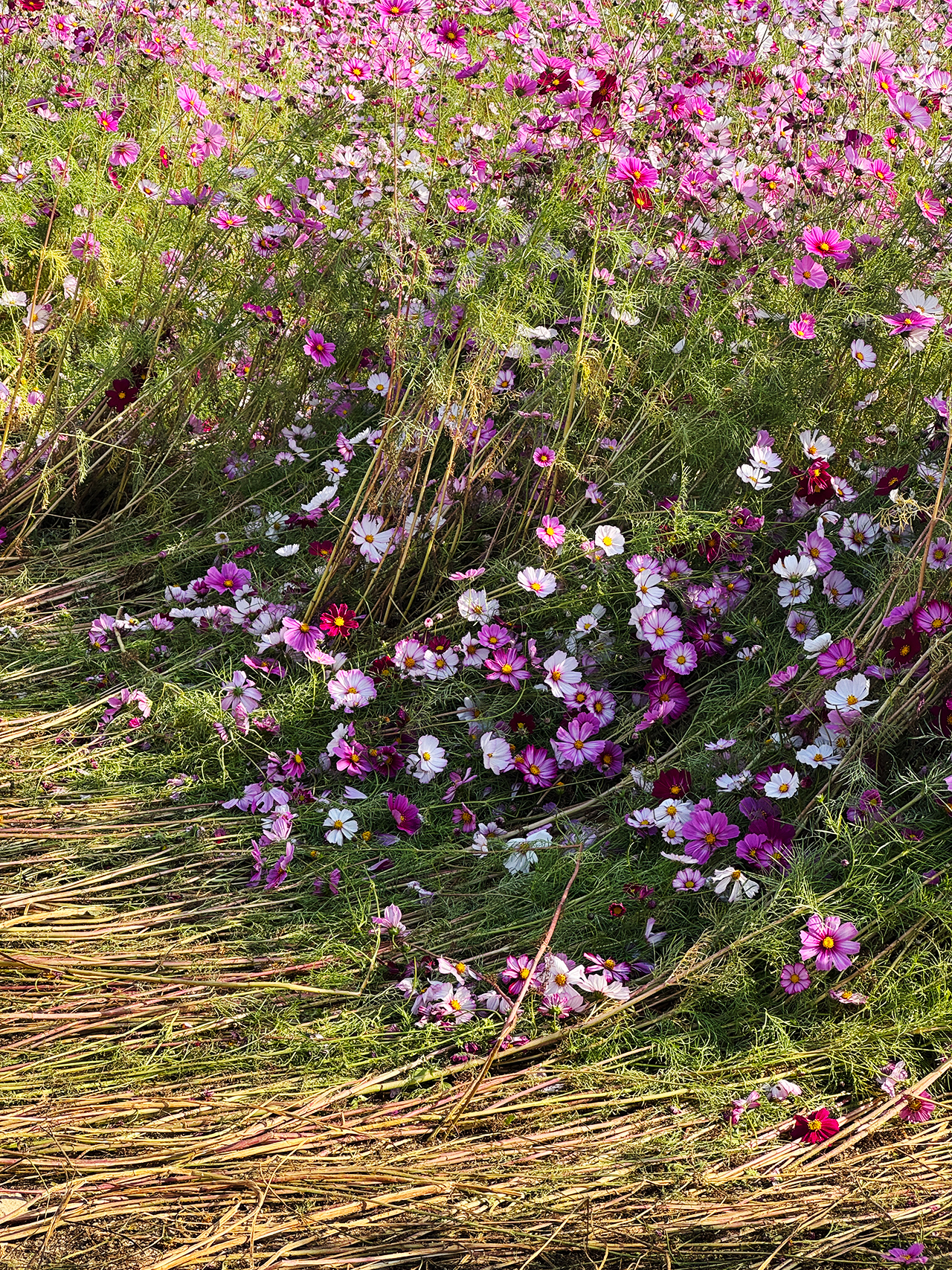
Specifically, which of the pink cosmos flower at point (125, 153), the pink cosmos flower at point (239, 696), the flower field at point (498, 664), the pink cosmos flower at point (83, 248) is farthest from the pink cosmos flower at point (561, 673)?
the pink cosmos flower at point (125, 153)

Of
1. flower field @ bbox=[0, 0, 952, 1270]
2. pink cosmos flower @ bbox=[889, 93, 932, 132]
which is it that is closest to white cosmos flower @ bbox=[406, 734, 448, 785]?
flower field @ bbox=[0, 0, 952, 1270]

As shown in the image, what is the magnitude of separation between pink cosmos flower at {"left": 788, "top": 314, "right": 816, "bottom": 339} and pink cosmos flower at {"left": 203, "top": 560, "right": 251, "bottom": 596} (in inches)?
47.7

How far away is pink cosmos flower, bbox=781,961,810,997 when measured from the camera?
152cm

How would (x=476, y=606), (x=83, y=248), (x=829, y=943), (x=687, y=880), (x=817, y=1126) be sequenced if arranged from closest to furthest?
1. (x=817, y=1126)
2. (x=829, y=943)
3. (x=687, y=880)
4. (x=476, y=606)
5. (x=83, y=248)

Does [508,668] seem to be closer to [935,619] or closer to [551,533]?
[551,533]

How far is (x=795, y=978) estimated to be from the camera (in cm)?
153

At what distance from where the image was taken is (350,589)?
7.22 ft

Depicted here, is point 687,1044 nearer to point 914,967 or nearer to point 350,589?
point 914,967

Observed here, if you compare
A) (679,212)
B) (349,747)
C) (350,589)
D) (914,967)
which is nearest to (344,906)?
(349,747)

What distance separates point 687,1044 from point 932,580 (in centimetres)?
85

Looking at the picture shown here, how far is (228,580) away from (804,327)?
4.16 ft

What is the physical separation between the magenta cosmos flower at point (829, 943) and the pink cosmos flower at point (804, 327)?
107 cm

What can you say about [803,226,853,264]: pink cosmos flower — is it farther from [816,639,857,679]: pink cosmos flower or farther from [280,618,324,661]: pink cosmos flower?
[280,618,324,661]: pink cosmos flower

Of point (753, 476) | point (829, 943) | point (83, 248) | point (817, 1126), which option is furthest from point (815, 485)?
point (83, 248)
